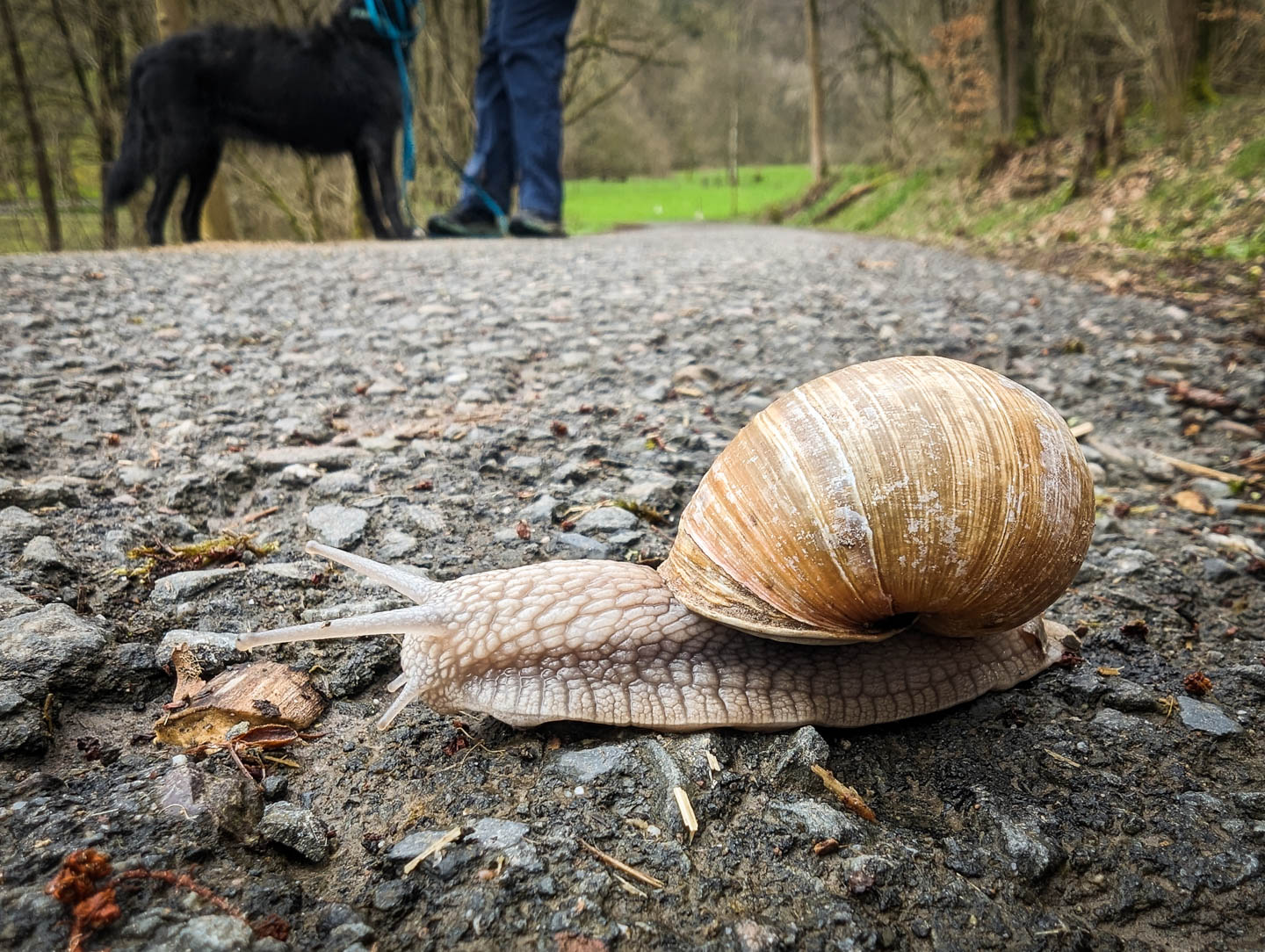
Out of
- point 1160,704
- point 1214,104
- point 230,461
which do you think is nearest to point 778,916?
point 1160,704

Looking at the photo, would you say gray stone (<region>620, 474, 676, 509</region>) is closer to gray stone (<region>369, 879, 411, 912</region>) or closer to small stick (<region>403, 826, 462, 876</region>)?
small stick (<region>403, 826, 462, 876</region>)

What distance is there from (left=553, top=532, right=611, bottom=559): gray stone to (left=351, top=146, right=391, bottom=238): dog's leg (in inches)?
266

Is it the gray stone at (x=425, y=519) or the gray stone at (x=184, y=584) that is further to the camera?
the gray stone at (x=425, y=519)

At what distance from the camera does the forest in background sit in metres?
8.15

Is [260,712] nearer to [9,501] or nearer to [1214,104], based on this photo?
[9,501]

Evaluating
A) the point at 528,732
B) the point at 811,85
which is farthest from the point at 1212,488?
the point at 811,85

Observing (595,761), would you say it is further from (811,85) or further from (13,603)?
(811,85)

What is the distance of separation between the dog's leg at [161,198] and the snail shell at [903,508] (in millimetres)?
7600

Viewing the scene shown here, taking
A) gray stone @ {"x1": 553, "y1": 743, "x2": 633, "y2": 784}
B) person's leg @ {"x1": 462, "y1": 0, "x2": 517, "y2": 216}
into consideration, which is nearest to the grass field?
person's leg @ {"x1": 462, "y1": 0, "x2": 517, "y2": 216}

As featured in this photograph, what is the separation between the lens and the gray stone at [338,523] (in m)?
2.11

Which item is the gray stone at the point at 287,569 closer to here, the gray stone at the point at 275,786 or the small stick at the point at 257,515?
the small stick at the point at 257,515

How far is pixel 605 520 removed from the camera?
2227 mm

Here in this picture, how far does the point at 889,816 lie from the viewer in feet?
4.56

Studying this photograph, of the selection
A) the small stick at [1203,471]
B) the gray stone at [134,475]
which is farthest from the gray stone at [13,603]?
the small stick at [1203,471]
